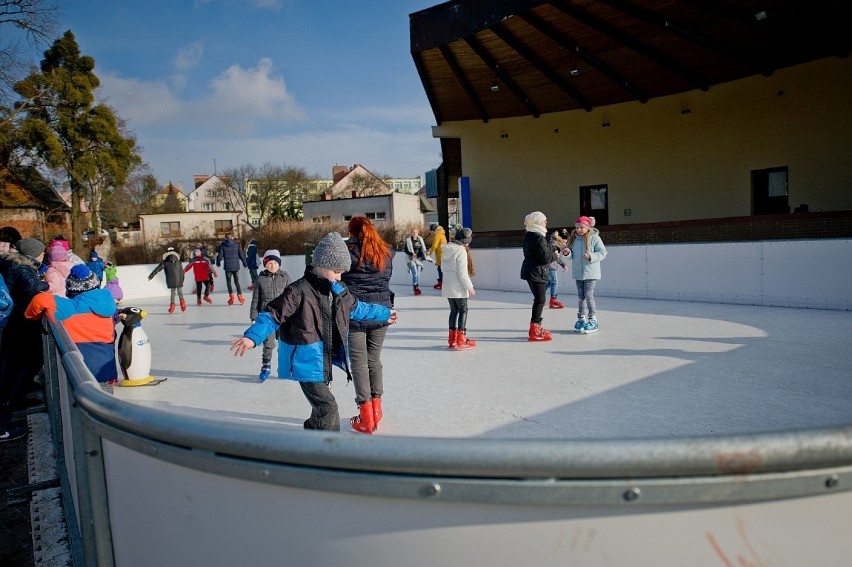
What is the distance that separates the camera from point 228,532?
1271 mm

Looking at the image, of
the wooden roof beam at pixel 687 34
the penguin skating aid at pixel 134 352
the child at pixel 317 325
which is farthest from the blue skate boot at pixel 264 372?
the wooden roof beam at pixel 687 34

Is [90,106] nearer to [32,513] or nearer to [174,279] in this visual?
[174,279]

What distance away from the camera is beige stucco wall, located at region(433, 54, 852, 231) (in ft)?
47.6

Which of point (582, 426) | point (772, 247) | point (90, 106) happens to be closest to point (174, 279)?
point (582, 426)

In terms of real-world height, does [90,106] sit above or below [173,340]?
above

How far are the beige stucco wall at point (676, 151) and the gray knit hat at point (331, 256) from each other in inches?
592

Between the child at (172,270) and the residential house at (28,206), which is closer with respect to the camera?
the child at (172,270)

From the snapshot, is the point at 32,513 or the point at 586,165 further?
the point at 586,165

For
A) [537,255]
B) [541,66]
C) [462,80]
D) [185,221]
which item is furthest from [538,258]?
[185,221]

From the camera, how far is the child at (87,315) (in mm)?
4445

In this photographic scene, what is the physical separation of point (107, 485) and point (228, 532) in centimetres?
78

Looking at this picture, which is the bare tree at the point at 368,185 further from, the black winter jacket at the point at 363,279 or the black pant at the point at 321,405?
the black pant at the point at 321,405

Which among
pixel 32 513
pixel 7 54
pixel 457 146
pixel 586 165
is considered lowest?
pixel 32 513

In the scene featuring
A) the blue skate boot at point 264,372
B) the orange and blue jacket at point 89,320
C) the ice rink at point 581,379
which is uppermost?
the orange and blue jacket at point 89,320
